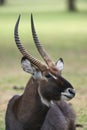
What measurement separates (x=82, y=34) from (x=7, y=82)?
46.9 ft

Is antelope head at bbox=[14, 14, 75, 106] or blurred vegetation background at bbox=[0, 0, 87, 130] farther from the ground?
antelope head at bbox=[14, 14, 75, 106]

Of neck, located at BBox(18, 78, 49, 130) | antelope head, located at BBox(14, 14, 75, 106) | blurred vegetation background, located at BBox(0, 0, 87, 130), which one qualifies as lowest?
blurred vegetation background, located at BBox(0, 0, 87, 130)

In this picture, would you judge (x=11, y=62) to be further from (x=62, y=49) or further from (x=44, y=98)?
(x=44, y=98)

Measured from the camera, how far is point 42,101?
8258 millimetres

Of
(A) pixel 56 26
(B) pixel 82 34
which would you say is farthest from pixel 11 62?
(A) pixel 56 26

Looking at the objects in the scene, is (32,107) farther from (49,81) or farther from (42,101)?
(49,81)

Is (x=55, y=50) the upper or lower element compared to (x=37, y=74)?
lower

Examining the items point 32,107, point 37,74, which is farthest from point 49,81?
point 32,107

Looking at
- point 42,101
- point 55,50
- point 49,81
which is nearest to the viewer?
point 49,81

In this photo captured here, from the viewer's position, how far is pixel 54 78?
26.7 ft

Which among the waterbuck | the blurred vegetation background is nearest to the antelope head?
the waterbuck

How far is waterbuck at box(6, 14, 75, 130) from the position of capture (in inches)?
317

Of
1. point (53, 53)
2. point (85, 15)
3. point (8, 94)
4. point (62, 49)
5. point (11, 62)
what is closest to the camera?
point (8, 94)

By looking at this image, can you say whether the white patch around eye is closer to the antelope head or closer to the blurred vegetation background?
the antelope head
